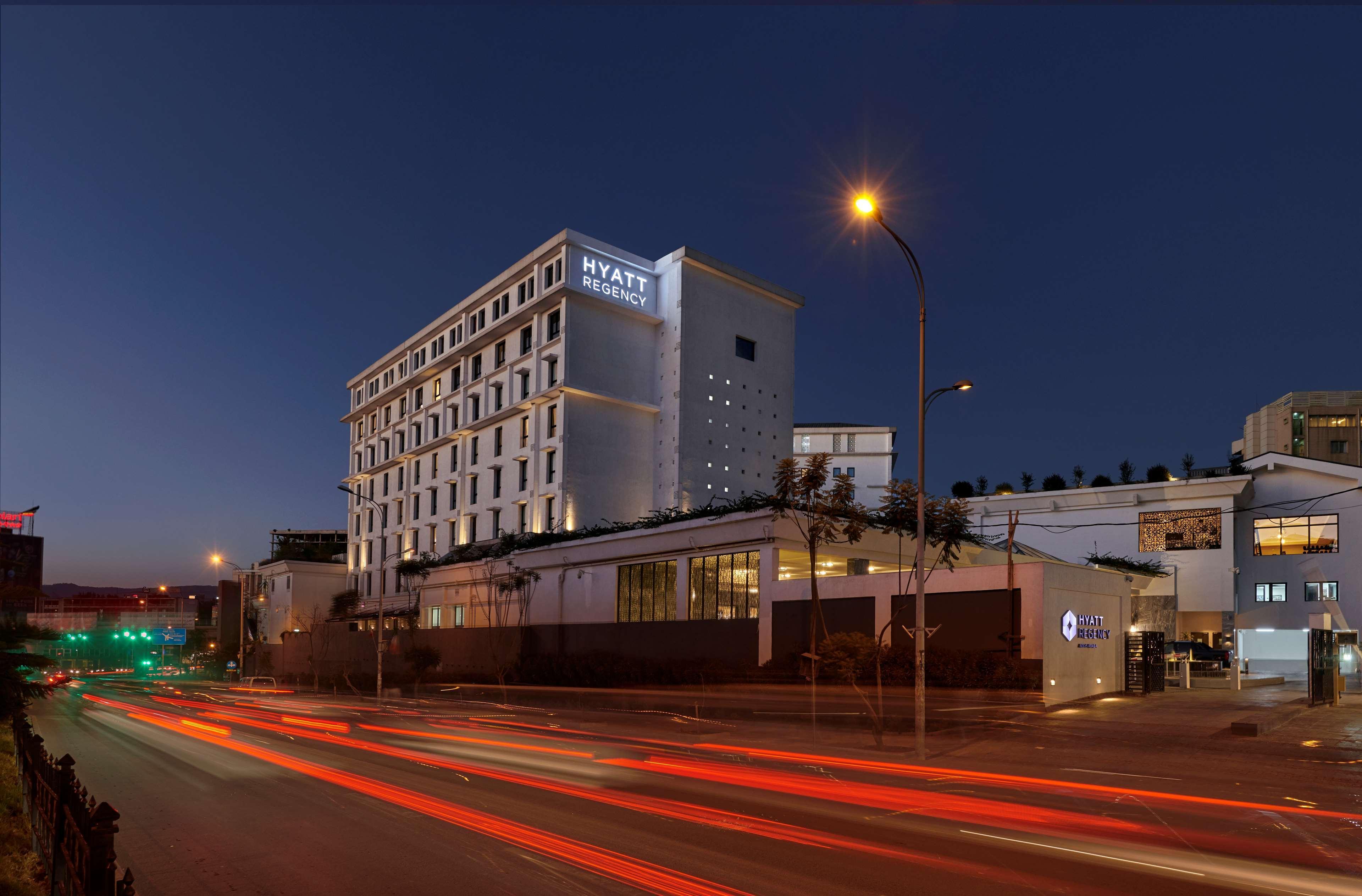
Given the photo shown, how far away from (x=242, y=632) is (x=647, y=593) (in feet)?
191

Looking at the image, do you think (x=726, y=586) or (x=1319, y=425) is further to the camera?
(x=1319, y=425)

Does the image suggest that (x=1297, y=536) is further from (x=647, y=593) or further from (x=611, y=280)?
(x=611, y=280)

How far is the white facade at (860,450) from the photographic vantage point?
9094cm

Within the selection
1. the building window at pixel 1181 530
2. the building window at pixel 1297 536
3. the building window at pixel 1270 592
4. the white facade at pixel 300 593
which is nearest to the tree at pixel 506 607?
the building window at pixel 1181 530

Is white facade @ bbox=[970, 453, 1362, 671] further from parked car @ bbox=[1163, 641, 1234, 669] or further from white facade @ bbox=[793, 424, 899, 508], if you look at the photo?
white facade @ bbox=[793, 424, 899, 508]

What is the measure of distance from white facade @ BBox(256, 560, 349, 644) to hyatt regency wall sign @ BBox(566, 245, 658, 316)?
4247 centimetres

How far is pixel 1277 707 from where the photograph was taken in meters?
25.9

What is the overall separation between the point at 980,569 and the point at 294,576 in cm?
7216

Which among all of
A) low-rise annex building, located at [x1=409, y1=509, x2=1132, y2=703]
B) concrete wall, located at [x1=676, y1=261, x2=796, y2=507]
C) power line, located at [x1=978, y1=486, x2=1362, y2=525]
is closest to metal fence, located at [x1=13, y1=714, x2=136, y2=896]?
low-rise annex building, located at [x1=409, y1=509, x2=1132, y2=703]

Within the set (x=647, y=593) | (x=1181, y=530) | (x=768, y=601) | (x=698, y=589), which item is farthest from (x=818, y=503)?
(x=1181, y=530)

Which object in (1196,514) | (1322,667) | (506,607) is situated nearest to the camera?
(1322,667)

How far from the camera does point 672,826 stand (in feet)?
39.3

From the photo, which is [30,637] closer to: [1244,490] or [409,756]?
[409,756]

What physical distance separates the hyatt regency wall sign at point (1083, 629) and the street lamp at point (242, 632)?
70563mm
